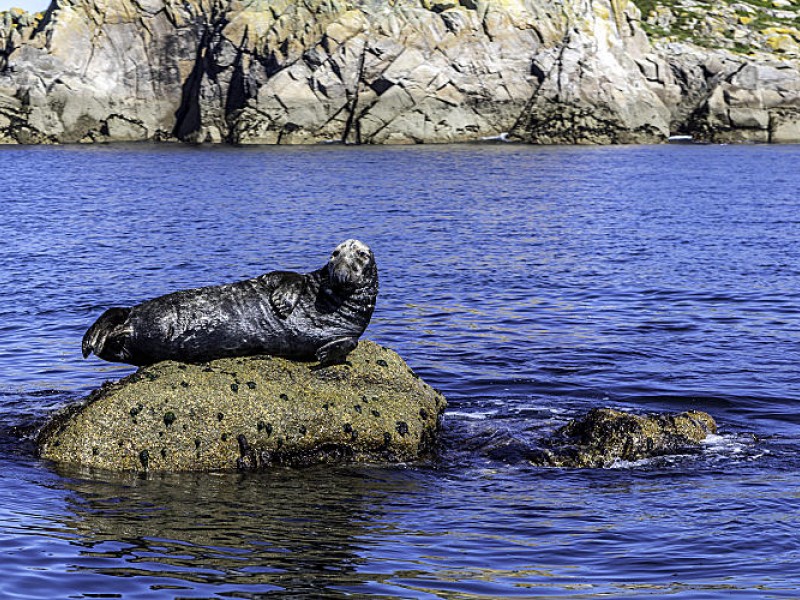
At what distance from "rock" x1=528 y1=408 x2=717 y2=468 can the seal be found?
2582mm

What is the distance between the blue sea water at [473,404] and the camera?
785cm

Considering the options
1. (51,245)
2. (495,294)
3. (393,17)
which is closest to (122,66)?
(393,17)

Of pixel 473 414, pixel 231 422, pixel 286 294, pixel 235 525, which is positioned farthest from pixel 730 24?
pixel 235 525

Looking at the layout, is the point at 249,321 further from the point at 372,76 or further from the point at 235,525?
the point at 372,76

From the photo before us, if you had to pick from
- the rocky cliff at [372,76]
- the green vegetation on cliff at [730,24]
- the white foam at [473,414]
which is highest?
the green vegetation on cliff at [730,24]

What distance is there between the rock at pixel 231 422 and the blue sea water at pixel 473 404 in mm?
308

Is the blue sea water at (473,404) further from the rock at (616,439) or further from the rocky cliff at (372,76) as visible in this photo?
the rocky cliff at (372,76)

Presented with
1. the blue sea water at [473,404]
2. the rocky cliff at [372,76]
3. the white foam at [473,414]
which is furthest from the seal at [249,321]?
the rocky cliff at [372,76]

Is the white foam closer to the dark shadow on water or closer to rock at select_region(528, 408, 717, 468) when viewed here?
rock at select_region(528, 408, 717, 468)

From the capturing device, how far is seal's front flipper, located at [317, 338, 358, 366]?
1138 centimetres

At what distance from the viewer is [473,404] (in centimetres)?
1331

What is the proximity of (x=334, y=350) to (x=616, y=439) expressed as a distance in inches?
127

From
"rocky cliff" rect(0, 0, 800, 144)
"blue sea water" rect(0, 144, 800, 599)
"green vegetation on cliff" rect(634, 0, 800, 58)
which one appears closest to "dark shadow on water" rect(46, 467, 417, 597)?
"blue sea water" rect(0, 144, 800, 599)

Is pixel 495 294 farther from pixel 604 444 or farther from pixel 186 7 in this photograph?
pixel 186 7
